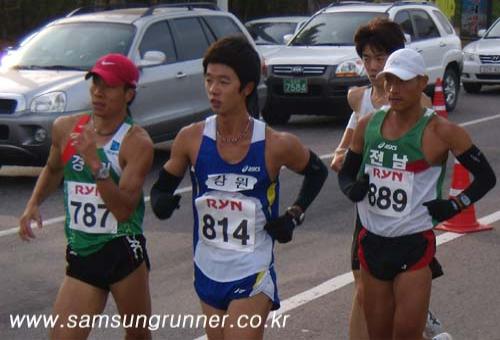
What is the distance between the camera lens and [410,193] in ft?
16.9

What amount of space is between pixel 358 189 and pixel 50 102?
6.63 m

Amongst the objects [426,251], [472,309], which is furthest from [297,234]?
[426,251]

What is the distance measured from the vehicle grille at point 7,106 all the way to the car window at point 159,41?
1.70 meters

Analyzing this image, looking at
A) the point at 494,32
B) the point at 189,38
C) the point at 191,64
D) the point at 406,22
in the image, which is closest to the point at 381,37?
the point at 191,64

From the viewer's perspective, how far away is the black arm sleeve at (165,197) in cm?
480

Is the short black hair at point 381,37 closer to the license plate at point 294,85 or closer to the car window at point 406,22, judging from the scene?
the license plate at point 294,85

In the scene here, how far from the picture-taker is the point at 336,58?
16203 mm

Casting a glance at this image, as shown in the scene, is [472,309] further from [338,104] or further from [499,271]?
[338,104]

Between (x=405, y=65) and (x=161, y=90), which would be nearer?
(x=405, y=65)

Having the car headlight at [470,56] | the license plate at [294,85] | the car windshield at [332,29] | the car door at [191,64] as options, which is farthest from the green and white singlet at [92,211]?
the car headlight at [470,56]


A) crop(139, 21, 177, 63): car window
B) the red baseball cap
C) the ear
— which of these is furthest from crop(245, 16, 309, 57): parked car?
the ear

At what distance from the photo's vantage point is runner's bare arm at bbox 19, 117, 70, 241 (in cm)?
527

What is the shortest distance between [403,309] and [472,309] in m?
2.37

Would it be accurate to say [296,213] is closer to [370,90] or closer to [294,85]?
[370,90]
